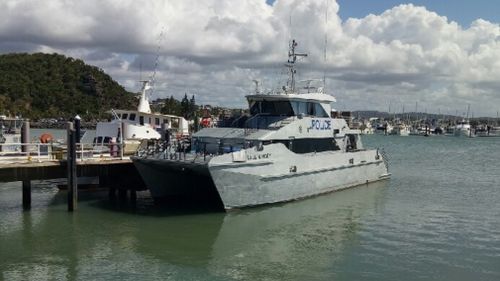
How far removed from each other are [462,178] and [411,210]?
58.9 feet

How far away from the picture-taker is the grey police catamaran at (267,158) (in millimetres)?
23797

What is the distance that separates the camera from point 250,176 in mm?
24172

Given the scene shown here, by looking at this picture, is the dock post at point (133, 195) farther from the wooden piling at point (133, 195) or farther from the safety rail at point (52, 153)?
the safety rail at point (52, 153)

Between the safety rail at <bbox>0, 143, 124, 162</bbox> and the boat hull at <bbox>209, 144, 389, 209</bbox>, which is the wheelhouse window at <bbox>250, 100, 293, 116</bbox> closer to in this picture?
the boat hull at <bbox>209, 144, 389, 209</bbox>

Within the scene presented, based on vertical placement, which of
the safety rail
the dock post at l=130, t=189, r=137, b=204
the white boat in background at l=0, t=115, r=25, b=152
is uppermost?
the white boat in background at l=0, t=115, r=25, b=152

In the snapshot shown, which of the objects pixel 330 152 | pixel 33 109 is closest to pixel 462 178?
pixel 330 152

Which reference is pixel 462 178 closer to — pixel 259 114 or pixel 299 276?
pixel 259 114

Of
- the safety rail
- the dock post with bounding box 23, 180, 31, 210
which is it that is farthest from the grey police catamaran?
the dock post with bounding box 23, 180, 31, 210

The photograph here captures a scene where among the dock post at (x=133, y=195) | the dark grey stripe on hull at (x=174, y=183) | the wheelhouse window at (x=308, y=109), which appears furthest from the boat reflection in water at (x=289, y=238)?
the dock post at (x=133, y=195)

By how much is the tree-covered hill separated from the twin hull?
12793 cm

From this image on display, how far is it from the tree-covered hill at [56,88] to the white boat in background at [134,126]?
117787 millimetres

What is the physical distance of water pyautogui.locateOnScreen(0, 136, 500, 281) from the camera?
16.6 metres

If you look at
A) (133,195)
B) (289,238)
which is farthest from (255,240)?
(133,195)

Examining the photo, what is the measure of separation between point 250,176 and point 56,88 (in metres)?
154
